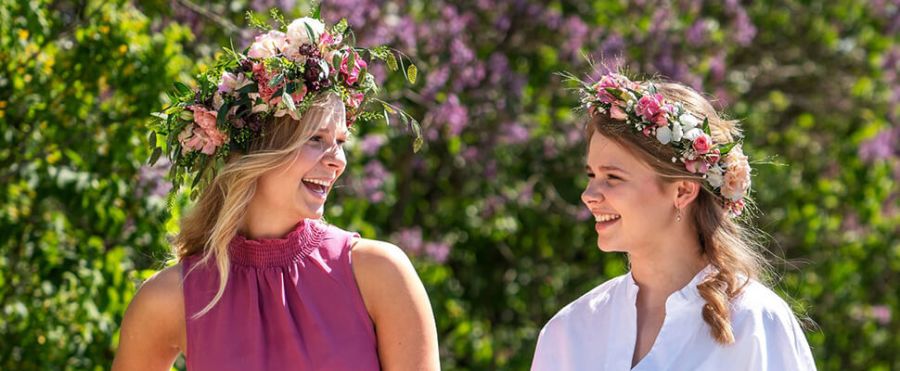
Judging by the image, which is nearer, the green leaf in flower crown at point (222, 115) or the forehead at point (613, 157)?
the green leaf in flower crown at point (222, 115)

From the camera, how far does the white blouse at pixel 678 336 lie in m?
2.72

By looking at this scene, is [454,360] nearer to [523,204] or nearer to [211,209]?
[523,204]

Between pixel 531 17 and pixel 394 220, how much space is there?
111 cm

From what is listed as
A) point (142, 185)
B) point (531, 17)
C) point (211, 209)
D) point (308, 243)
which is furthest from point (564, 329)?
point (531, 17)

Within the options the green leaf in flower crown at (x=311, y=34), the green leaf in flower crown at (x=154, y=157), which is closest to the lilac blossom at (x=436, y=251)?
the green leaf in flower crown at (x=154, y=157)

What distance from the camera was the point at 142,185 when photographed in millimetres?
3783

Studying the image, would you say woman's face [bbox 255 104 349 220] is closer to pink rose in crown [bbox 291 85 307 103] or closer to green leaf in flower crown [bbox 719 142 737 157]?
pink rose in crown [bbox 291 85 307 103]

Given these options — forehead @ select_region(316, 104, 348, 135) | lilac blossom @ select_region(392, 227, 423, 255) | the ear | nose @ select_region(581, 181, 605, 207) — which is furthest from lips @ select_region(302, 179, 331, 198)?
lilac blossom @ select_region(392, 227, 423, 255)

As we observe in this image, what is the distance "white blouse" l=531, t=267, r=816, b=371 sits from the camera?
2717 mm

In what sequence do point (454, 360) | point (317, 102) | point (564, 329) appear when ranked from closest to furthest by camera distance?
point (317, 102) → point (564, 329) → point (454, 360)

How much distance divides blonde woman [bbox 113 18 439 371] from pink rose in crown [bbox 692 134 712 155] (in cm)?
73

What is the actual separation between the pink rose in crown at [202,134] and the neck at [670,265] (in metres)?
1.01

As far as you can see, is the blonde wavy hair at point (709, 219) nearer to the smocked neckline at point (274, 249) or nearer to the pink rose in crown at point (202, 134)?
the smocked neckline at point (274, 249)

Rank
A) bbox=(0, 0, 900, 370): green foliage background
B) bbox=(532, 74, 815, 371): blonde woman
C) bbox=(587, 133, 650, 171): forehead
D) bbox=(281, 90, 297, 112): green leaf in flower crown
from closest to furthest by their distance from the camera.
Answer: bbox=(281, 90, 297, 112): green leaf in flower crown, bbox=(532, 74, 815, 371): blonde woman, bbox=(587, 133, 650, 171): forehead, bbox=(0, 0, 900, 370): green foliage background
